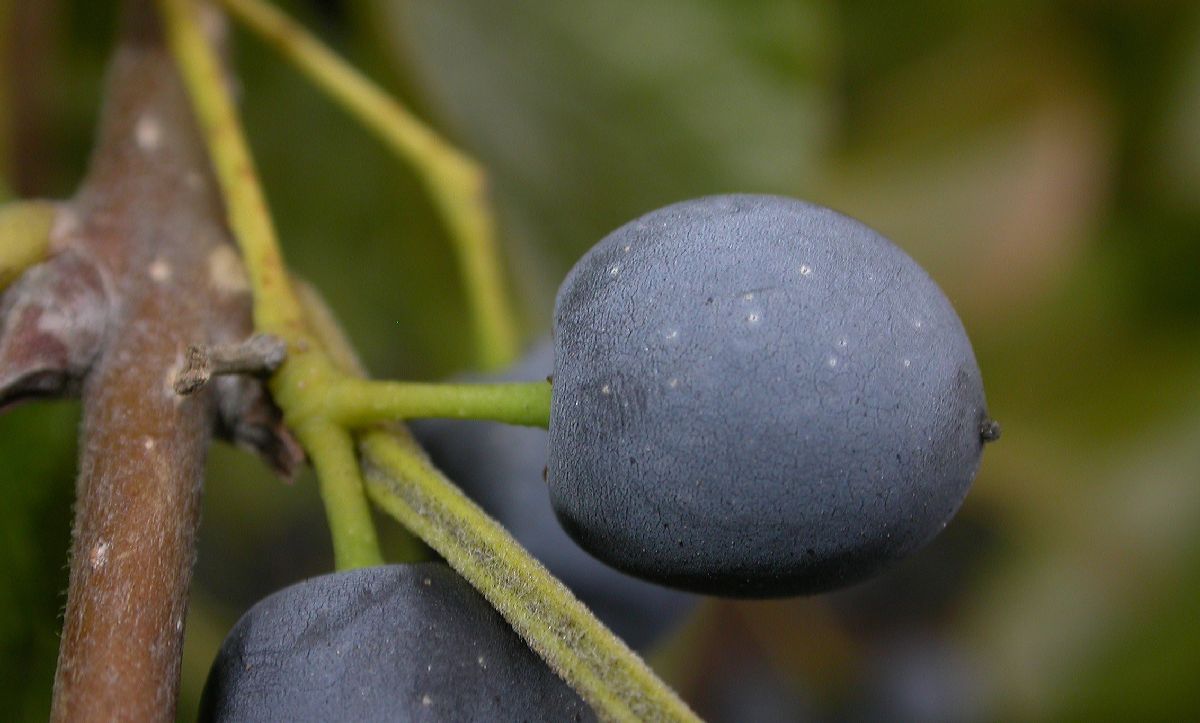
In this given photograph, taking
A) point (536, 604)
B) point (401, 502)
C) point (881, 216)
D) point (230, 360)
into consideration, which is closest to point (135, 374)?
point (230, 360)

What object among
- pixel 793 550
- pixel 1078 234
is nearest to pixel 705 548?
pixel 793 550

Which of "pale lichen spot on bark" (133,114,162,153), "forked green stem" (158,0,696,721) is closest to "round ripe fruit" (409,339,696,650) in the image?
"forked green stem" (158,0,696,721)

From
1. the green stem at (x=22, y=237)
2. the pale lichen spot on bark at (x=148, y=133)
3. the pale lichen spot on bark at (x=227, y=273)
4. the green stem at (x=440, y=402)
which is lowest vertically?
the green stem at (x=440, y=402)

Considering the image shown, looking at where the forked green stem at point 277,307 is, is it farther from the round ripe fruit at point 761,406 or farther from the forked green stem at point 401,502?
the round ripe fruit at point 761,406

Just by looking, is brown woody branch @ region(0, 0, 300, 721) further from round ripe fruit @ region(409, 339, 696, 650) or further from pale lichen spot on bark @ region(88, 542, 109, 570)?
round ripe fruit @ region(409, 339, 696, 650)

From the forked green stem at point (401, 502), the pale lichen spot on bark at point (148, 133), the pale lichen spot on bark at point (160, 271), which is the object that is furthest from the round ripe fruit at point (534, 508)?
the pale lichen spot on bark at point (148, 133)

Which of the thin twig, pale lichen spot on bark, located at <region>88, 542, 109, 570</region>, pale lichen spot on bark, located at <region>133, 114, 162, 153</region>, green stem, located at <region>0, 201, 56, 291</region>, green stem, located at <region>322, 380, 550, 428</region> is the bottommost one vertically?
pale lichen spot on bark, located at <region>88, 542, 109, 570</region>
